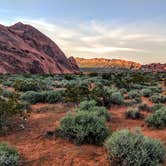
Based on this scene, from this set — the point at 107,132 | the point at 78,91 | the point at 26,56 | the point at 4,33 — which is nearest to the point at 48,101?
the point at 78,91

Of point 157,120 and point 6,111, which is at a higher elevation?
point 6,111

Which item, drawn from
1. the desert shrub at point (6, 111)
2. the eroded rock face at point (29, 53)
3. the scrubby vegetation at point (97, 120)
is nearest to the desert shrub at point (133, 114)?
the scrubby vegetation at point (97, 120)

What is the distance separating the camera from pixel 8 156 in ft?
21.4

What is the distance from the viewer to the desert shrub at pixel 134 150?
622 centimetres

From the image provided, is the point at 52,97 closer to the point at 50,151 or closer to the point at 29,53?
the point at 50,151

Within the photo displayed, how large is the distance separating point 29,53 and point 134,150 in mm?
66550

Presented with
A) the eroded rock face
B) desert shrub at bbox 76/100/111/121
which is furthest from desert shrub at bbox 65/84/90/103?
the eroded rock face

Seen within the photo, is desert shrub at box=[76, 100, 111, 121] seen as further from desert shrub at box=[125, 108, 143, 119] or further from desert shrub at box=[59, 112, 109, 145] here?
desert shrub at box=[59, 112, 109, 145]

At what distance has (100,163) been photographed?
660cm

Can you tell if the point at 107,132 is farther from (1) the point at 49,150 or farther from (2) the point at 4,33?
(2) the point at 4,33

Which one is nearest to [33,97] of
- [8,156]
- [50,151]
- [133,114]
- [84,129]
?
[133,114]

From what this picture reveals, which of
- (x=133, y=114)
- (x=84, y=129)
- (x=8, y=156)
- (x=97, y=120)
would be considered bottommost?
(x=8, y=156)

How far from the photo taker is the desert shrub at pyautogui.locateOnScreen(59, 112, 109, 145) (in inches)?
309

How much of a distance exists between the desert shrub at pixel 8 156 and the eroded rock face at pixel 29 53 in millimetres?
53425
